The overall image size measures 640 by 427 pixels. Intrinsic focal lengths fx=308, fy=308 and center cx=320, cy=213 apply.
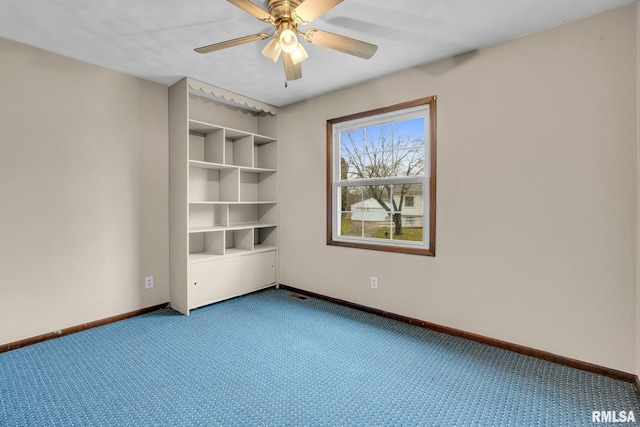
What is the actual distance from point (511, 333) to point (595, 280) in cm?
69

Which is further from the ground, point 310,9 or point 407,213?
point 310,9

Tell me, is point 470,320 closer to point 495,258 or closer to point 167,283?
point 495,258

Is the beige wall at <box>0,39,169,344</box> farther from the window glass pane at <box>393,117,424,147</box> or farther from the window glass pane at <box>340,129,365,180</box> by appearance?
the window glass pane at <box>393,117,424,147</box>

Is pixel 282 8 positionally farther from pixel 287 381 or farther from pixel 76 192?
pixel 76 192

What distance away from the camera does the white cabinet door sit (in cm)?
329

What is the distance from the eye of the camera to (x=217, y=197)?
391cm

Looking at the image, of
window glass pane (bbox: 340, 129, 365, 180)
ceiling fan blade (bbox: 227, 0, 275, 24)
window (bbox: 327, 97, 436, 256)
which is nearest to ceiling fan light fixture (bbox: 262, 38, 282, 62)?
ceiling fan blade (bbox: 227, 0, 275, 24)

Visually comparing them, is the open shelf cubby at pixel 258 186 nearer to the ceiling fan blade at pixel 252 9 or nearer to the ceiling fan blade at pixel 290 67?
the ceiling fan blade at pixel 290 67

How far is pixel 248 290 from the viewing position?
12.5 feet

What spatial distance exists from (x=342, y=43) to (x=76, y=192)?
258 cm

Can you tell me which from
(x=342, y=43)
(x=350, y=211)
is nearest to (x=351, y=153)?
(x=350, y=211)

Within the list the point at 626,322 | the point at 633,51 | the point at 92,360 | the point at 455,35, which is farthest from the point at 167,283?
the point at 633,51

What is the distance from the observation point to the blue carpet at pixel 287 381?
168 cm

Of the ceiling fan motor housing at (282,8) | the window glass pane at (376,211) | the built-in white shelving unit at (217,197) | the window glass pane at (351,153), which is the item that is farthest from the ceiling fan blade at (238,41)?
the window glass pane at (376,211)
